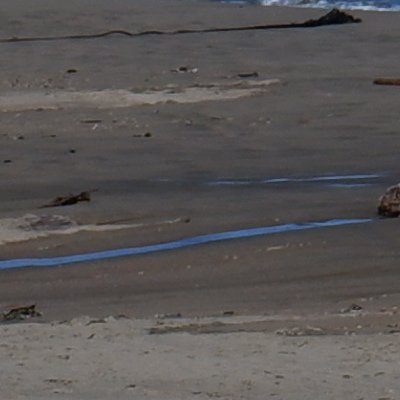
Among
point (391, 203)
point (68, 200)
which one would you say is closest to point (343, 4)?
point (68, 200)

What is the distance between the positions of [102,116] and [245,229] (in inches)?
163

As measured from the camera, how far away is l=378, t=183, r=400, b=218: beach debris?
7.13m

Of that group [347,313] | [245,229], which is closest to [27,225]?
[245,229]

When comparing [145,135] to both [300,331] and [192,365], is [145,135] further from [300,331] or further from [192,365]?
[192,365]

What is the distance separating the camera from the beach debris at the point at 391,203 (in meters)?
7.13

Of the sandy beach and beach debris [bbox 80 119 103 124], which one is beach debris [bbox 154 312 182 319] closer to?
the sandy beach

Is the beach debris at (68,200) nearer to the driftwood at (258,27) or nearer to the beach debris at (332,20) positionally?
the driftwood at (258,27)

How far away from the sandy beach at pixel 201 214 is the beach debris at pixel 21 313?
75 mm

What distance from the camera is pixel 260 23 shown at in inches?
742

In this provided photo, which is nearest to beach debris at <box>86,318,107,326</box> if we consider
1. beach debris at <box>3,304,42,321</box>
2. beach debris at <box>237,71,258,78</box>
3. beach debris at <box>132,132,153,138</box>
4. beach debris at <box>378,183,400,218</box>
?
beach debris at <box>3,304,42,321</box>

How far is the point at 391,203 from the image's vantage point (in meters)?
7.15

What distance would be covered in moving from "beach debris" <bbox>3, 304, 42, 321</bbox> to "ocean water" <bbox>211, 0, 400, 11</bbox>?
1606 centimetres

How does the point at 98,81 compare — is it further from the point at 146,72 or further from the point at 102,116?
the point at 102,116

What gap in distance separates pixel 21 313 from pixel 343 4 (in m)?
17.3
